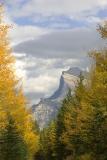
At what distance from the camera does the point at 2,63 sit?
31219 mm

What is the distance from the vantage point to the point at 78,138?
51.5 metres

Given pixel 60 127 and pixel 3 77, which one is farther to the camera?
pixel 60 127

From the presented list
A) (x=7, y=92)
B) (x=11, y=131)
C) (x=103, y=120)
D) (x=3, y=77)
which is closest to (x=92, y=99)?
(x=103, y=120)

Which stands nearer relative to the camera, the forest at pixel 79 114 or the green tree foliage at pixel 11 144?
the forest at pixel 79 114

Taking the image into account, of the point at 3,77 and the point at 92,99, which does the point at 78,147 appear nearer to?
the point at 92,99

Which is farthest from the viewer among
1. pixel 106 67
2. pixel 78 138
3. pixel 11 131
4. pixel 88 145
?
pixel 78 138

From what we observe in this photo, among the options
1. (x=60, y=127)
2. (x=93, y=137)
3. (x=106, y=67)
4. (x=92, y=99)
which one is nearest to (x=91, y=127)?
(x=93, y=137)

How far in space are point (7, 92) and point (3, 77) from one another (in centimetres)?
495

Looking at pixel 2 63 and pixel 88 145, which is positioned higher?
pixel 2 63

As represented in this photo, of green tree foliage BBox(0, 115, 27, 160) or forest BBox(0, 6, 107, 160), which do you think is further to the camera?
green tree foliage BBox(0, 115, 27, 160)

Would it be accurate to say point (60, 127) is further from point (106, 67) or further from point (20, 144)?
point (106, 67)

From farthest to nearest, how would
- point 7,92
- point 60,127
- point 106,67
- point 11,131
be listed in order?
1. point 60,127
2. point 11,131
3. point 7,92
4. point 106,67

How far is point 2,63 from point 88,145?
13991 mm

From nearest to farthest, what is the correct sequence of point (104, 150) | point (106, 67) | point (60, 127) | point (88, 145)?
point (106, 67)
point (104, 150)
point (88, 145)
point (60, 127)
